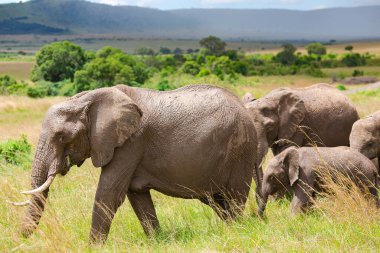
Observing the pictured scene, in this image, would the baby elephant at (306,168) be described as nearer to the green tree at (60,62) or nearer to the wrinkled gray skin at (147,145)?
the wrinkled gray skin at (147,145)

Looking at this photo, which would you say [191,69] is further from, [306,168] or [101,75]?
[306,168]

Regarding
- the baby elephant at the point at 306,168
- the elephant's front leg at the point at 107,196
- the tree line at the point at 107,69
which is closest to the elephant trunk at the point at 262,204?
the baby elephant at the point at 306,168

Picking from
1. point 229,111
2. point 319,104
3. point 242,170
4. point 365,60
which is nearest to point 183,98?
point 229,111

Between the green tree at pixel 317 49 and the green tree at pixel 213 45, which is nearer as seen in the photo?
the green tree at pixel 213 45

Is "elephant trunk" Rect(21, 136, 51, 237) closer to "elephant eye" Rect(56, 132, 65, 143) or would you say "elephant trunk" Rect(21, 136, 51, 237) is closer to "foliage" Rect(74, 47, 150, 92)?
"elephant eye" Rect(56, 132, 65, 143)

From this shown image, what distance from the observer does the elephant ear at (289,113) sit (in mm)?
9953

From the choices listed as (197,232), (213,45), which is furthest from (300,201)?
(213,45)

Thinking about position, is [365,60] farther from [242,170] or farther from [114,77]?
[242,170]

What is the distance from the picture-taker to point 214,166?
6691 millimetres

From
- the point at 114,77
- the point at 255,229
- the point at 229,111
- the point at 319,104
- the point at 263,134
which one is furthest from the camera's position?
the point at 114,77

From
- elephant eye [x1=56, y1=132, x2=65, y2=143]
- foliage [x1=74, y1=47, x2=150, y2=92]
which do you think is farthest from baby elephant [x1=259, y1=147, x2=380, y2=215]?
foliage [x1=74, y1=47, x2=150, y2=92]

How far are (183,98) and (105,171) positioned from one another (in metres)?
1.17

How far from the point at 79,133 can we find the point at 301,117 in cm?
475

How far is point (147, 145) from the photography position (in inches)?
259
